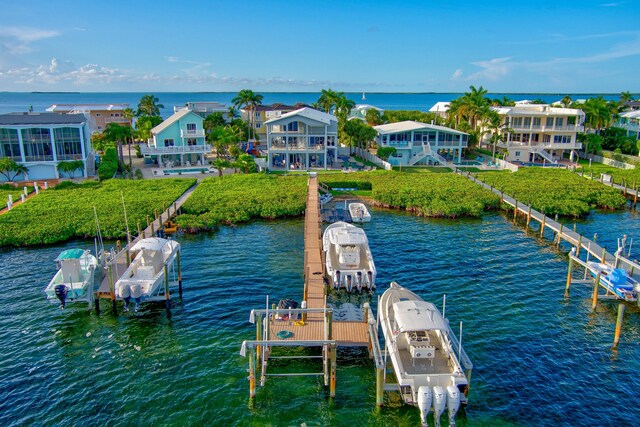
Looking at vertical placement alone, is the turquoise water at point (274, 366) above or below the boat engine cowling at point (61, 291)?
below

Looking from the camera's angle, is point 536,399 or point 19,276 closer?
point 536,399

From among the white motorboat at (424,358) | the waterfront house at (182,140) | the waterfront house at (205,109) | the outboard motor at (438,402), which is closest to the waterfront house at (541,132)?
the waterfront house at (182,140)

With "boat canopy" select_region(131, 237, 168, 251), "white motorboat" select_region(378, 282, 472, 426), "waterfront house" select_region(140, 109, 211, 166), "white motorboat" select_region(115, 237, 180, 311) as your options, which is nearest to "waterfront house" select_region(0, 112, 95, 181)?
"waterfront house" select_region(140, 109, 211, 166)

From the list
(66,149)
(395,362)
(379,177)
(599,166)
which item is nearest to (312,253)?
(395,362)

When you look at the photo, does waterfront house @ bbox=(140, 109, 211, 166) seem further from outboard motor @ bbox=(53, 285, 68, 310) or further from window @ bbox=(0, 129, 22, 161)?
outboard motor @ bbox=(53, 285, 68, 310)

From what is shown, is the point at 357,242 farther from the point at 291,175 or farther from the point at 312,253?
the point at 291,175

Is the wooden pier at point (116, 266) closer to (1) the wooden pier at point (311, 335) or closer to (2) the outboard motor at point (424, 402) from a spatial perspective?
(1) the wooden pier at point (311, 335)
